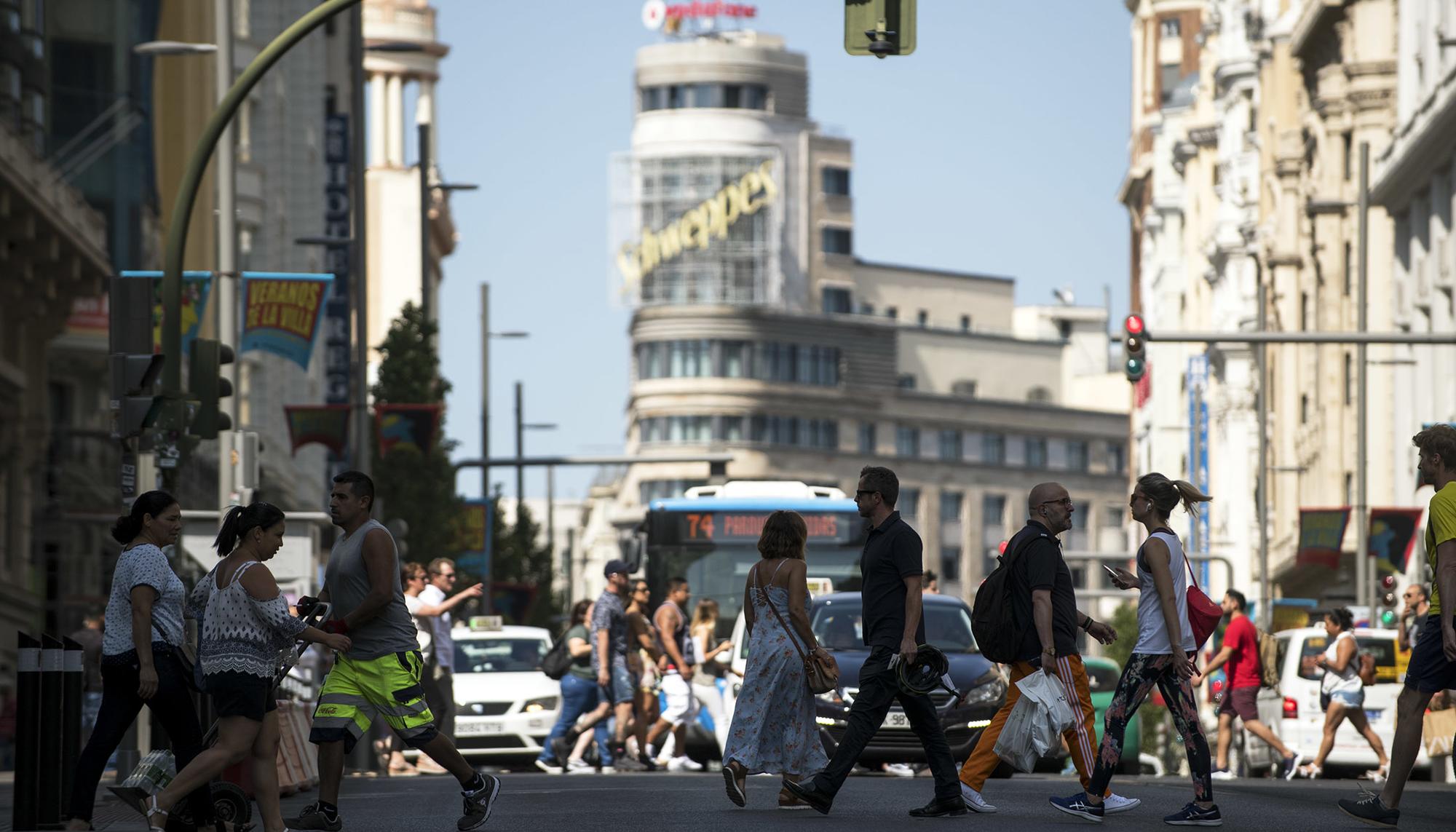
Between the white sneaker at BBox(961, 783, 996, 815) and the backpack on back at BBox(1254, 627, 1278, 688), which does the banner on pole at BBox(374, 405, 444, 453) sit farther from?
the white sneaker at BBox(961, 783, 996, 815)

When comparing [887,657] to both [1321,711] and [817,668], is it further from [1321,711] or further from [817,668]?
[1321,711]

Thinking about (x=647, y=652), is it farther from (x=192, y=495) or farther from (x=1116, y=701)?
(x=192, y=495)

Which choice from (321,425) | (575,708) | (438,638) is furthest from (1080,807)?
(321,425)

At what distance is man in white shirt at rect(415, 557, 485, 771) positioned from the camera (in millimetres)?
22031

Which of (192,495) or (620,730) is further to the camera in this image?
(192,495)

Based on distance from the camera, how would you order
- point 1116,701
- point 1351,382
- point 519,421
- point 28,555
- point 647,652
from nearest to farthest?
point 1116,701
point 647,652
point 28,555
point 1351,382
point 519,421

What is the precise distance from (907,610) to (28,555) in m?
25.5

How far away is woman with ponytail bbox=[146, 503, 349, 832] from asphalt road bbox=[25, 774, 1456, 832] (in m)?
1.64

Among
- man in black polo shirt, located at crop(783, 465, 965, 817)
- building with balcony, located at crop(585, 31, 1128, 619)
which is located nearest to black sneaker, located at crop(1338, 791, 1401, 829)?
man in black polo shirt, located at crop(783, 465, 965, 817)

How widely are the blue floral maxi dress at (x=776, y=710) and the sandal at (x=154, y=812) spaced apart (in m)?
3.26

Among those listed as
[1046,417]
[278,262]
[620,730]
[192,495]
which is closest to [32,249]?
[192,495]

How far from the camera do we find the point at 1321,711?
1072 inches

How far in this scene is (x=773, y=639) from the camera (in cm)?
1458

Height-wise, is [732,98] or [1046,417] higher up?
[732,98]
